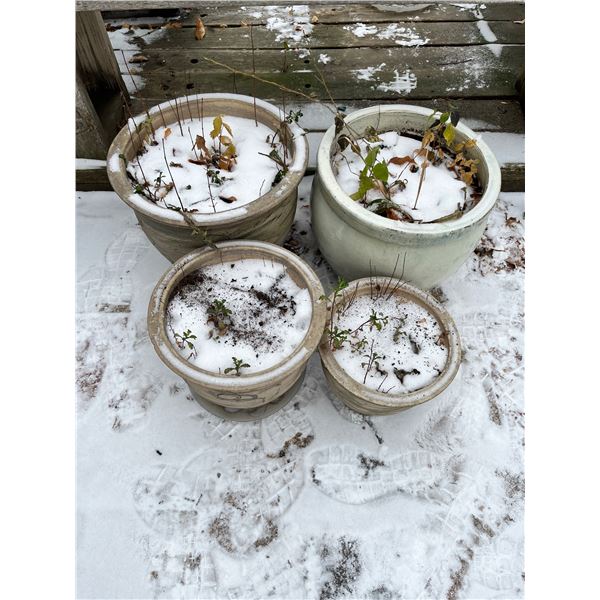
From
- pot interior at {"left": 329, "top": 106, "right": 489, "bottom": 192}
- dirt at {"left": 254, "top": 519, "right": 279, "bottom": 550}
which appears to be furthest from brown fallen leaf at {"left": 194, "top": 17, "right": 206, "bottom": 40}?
dirt at {"left": 254, "top": 519, "right": 279, "bottom": 550}

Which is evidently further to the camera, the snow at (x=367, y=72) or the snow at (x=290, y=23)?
the snow at (x=290, y=23)

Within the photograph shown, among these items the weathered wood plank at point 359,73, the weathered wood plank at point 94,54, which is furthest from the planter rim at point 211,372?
the weathered wood plank at point 359,73

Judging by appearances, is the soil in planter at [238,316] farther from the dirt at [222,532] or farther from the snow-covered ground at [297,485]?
the dirt at [222,532]

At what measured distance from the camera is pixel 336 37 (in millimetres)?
3234

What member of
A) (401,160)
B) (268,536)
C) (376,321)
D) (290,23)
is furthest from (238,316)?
(290,23)

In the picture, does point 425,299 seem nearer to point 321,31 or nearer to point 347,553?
point 347,553

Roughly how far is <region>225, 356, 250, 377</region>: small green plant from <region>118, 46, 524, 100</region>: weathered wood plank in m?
1.97

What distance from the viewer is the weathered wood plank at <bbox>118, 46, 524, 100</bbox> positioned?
2967mm

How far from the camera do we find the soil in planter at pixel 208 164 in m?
2.00

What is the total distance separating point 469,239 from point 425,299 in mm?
314

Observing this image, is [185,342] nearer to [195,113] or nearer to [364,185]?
[364,185]

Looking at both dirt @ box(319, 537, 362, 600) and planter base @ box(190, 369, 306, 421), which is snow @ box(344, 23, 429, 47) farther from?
dirt @ box(319, 537, 362, 600)

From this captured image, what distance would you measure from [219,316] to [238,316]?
8 cm

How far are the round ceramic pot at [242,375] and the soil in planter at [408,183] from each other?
1.51ft
